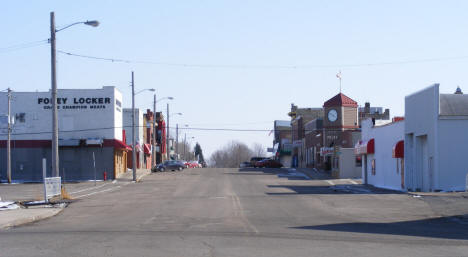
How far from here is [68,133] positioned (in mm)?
56312

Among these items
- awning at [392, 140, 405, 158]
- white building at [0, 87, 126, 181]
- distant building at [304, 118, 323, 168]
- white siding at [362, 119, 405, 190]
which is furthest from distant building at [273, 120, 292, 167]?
awning at [392, 140, 405, 158]

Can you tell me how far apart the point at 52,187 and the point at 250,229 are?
16.3m

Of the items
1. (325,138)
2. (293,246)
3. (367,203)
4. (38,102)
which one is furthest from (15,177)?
(293,246)

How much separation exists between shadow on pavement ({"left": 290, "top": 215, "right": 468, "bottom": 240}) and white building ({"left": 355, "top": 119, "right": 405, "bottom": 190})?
1941 centimetres

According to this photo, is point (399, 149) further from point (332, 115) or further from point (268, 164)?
point (268, 164)

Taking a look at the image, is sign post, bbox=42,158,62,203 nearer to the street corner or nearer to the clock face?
the street corner

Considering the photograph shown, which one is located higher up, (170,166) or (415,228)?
(415,228)

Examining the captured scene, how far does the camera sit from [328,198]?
30812 millimetres

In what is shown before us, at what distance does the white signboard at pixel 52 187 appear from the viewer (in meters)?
29.1

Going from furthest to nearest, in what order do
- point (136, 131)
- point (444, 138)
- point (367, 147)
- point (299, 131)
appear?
point (299, 131), point (136, 131), point (367, 147), point (444, 138)

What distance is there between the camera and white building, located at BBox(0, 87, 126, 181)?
5553 cm

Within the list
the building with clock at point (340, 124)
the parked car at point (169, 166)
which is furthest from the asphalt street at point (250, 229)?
the parked car at point (169, 166)

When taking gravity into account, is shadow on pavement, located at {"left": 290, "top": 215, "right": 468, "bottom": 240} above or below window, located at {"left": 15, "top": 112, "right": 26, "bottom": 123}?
below

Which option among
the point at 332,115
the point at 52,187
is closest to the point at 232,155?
the point at 332,115
